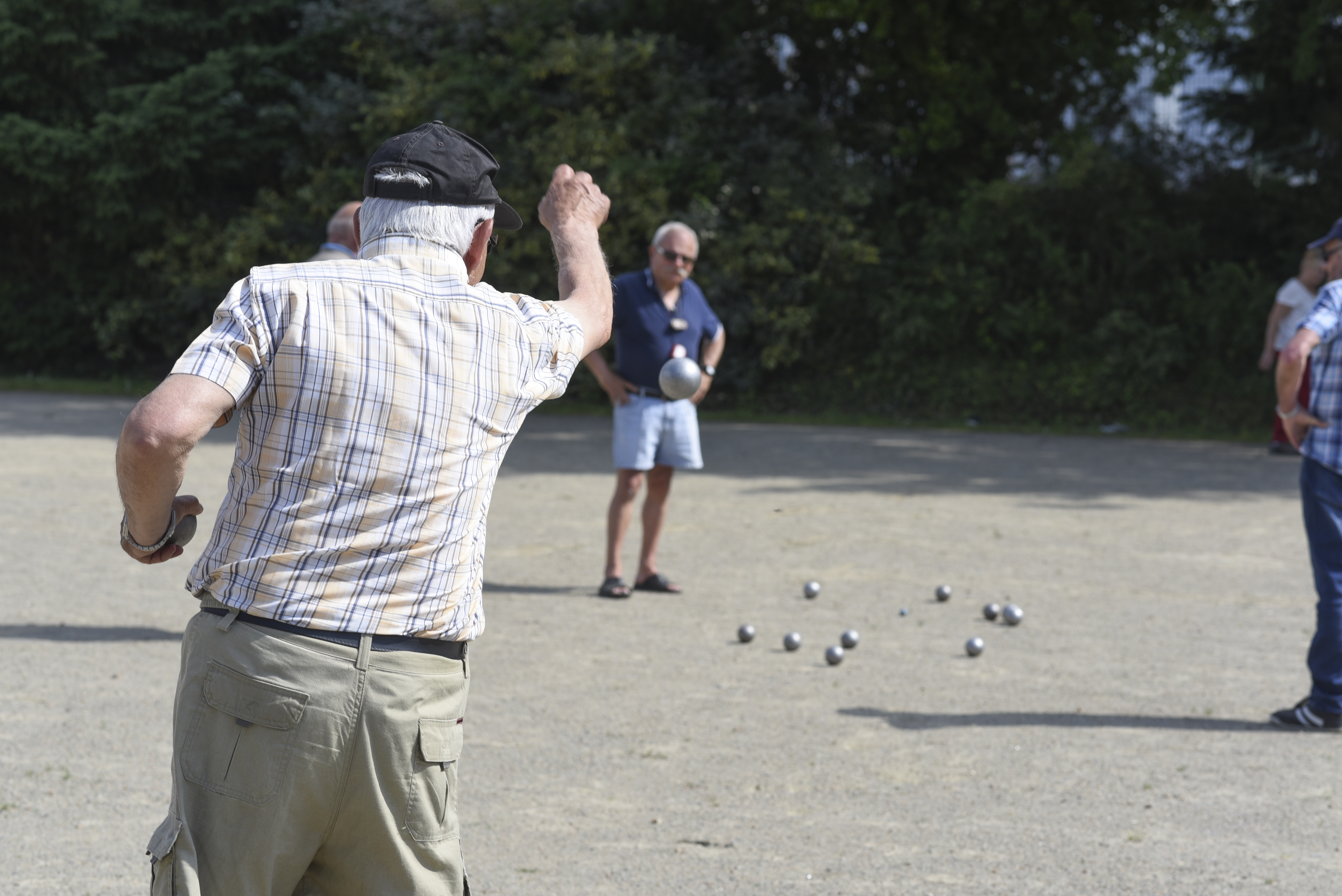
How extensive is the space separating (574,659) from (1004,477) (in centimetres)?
745

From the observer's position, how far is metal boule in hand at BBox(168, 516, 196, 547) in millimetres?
2322

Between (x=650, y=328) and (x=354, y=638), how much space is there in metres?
5.57

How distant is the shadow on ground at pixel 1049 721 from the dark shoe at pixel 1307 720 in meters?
0.05

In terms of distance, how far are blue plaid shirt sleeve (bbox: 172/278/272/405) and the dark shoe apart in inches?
186

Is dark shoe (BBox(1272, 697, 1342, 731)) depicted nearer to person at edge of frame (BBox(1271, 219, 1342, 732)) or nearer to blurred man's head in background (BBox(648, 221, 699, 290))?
person at edge of frame (BBox(1271, 219, 1342, 732))

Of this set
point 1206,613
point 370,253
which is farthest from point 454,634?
point 1206,613

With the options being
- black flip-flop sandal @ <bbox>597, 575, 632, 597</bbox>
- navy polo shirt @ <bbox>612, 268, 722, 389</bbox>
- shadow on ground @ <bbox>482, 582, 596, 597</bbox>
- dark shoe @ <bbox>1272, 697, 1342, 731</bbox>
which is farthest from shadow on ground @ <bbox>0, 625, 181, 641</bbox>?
dark shoe @ <bbox>1272, 697, 1342, 731</bbox>

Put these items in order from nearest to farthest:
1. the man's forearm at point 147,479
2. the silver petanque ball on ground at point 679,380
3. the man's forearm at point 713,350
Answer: the man's forearm at point 147,479 < the silver petanque ball on ground at point 679,380 < the man's forearm at point 713,350

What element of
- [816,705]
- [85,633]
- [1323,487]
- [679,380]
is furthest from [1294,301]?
[85,633]

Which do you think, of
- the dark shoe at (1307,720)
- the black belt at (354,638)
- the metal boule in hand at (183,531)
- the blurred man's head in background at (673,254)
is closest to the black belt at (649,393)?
the blurred man's head in background at (673,254)

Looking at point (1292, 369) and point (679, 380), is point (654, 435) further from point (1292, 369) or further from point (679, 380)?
point (1292, 369)

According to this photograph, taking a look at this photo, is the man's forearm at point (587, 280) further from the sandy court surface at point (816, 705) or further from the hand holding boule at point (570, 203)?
the sandy court surface at point (816, 705)

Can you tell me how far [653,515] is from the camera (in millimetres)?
7973

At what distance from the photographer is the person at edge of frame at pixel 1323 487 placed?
17.3ft
